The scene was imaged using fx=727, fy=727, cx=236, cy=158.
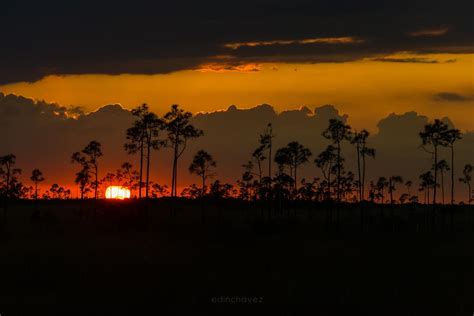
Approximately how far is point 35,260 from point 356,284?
15.3 metres

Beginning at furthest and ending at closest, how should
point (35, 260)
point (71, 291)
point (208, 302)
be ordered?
point (35, 260)
point (71, 291)
point (208, 302)

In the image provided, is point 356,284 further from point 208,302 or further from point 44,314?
point 44,314

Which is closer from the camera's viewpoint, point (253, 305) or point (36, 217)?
point (253, 305)

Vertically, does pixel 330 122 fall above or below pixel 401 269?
above

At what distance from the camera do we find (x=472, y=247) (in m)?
47.4

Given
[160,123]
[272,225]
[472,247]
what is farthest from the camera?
[160,123]

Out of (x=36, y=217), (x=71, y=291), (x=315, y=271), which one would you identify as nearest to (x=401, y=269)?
(x=315, y=271)

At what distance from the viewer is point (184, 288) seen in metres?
25.5

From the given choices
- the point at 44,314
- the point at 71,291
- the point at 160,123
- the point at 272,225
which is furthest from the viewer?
the point at 160,123

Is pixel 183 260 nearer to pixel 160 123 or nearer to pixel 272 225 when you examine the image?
pixel 272 225

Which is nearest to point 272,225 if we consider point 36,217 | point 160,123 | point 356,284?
point 160,123

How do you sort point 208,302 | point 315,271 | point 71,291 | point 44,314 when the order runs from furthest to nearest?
point 315,271 < point 71,291 < point 208,302 < point 44,314

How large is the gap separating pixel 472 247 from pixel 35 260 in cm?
2830

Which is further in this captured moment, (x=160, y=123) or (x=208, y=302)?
(x=160, y=123)
